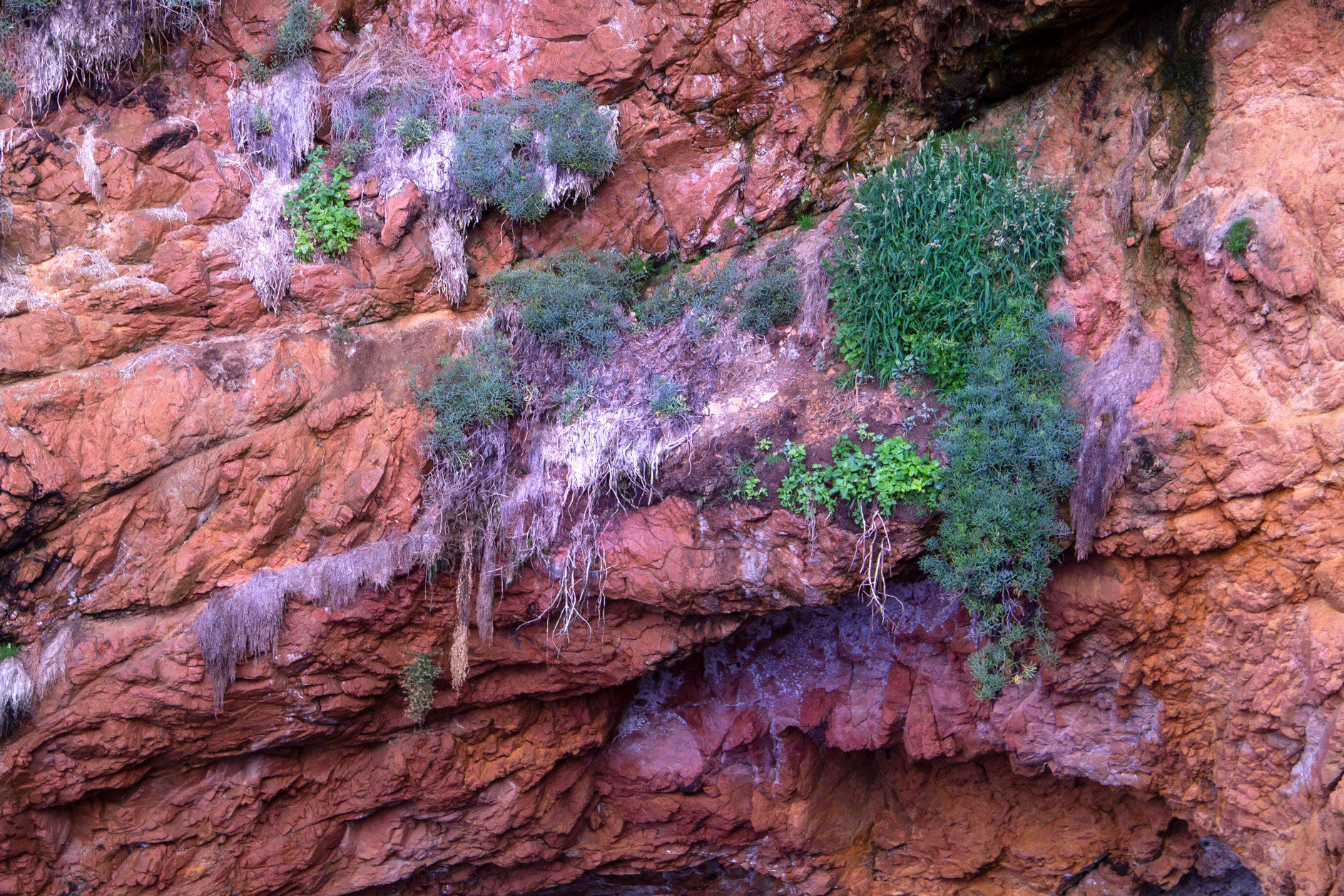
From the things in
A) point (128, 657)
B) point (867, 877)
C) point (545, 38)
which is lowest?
point (867, 877)

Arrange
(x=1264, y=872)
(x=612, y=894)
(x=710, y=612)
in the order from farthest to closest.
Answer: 1. (x=612, y=894)
2. (x=710, y=612)
3. (x=1264, y=872)

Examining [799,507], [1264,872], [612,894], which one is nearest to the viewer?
[1264,872]

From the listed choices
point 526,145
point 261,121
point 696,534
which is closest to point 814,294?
point 696,534

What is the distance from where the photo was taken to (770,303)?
250 inches

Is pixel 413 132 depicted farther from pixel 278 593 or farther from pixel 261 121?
pixel 278 593

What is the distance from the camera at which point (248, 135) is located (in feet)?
21.9

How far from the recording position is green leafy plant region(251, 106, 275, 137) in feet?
21.8

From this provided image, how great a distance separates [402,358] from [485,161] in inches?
61.1

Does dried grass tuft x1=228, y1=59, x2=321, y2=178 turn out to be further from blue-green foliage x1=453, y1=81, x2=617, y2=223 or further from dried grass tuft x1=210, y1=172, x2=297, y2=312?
blue-green foliage x1=453, y1=81, x2=617, y2=223

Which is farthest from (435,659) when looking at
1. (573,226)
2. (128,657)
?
(573,226)

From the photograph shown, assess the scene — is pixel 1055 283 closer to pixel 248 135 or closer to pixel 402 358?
pixel 402 358

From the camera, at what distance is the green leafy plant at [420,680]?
6.28 meters

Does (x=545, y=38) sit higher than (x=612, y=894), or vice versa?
(x=545, y=38)

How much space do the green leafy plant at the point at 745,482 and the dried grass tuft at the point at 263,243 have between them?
135 inches
